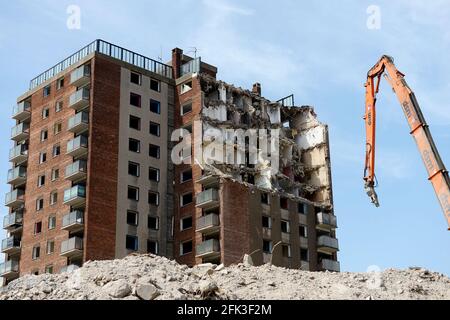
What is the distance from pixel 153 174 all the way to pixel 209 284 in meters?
47.3

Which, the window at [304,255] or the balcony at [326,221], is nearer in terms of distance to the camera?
the window at [304,255]

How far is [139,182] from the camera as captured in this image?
7494 cm

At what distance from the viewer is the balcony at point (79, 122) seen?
73.9 metres

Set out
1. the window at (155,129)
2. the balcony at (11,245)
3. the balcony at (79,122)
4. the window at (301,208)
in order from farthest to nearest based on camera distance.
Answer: the window at (301,208)
the balcony at (11,245)
the window at (155,129)
the balcony at (79,122)

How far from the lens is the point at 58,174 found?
75812mm

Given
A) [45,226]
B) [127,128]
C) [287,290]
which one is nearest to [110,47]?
[127,128]

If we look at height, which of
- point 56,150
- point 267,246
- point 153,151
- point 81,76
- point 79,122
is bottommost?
point 267,246

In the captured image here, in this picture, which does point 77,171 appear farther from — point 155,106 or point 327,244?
point 327,244

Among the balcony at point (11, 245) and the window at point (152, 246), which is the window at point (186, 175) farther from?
the balcony at point (11, 245)

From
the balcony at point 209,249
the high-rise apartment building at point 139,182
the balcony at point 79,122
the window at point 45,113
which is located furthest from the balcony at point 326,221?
the window at point 45,113

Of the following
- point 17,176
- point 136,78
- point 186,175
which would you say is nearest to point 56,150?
point 17,176

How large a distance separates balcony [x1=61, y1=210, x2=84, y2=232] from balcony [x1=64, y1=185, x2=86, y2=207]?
3.18 ft

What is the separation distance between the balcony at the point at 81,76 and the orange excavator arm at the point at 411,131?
3459 cm
